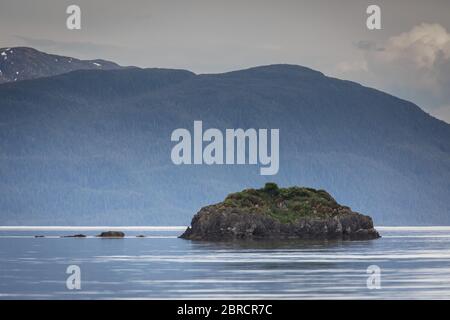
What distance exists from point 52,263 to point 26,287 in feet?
99.2

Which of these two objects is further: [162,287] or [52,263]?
[52,263]

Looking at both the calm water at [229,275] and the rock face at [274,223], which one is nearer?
the calm water at [229,275]

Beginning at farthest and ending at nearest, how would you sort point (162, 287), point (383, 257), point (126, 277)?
1. point (383, 257)
2. point (126, 277)
3. point (162, 287)

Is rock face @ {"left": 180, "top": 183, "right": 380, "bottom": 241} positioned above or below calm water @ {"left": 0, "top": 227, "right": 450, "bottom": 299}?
above

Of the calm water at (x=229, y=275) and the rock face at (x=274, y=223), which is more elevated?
the rock face at (x=274, y=223)

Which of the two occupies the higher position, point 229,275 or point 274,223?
point 274,223

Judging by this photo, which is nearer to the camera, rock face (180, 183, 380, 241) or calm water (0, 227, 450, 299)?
calm water (0, 227, 450, 299)

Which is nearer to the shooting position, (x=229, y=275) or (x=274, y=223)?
(x=229, y=275)
